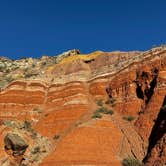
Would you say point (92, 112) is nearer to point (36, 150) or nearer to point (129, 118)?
point (129, 118)

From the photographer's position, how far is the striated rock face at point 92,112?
39.7 m

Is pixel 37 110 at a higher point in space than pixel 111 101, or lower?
lower

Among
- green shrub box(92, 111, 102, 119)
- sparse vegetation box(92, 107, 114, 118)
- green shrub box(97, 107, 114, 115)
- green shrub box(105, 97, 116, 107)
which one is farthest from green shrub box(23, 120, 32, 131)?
green shrub box(105, 97, 116, 107)

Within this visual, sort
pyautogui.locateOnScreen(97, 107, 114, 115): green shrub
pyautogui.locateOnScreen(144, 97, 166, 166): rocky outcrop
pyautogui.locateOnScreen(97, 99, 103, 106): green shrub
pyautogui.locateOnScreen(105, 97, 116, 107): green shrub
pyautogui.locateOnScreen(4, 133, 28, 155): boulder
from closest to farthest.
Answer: pyautogui.locateOnScreen(144, 97, 166, 166): rocky outcrop < pyautogui.locateOnScreen(4, 133, 28, 155): boulder < pyautogui.locateOnScreen(97, 107, 114, 115): green shrub < pyautogui.locateOnScreen(105, 97, 116, 107): green shrub < pyautogui.locateOnScreen(97, 99, 103, 106): green shrub

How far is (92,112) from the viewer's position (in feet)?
157

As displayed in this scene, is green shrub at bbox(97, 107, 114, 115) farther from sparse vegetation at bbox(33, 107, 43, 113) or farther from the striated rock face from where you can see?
sparse vegetation at bbox(33, 107, 43, 113)

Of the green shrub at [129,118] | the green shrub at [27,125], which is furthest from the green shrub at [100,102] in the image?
the green shrub at [27,125]

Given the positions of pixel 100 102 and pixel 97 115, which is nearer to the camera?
pixel 97 115

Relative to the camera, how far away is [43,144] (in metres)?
44.3

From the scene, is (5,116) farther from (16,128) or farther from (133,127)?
(133,127)

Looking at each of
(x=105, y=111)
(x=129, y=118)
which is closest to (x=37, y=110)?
(x=105, y=111)

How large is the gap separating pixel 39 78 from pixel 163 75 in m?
22.7

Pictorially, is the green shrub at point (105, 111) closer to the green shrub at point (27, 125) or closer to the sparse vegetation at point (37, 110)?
the green shrub at point (27, 125)

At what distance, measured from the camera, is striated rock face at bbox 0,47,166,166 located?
39688 mm
